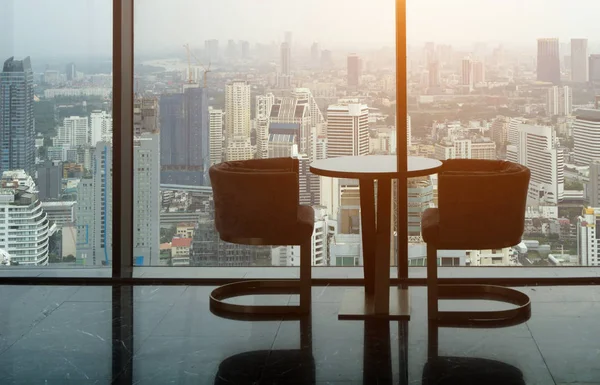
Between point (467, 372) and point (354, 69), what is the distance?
2531 mm

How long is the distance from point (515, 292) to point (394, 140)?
132 centimetres

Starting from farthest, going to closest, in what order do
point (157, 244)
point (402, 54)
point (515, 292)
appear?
point (157, 244), point (402, 54), point (515, 292)

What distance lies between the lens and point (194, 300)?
17.6 feet

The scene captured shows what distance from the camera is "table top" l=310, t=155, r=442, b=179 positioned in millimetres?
4758

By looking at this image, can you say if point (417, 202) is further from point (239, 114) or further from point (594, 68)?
point (594, 68)

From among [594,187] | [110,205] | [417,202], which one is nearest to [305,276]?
[417,202]

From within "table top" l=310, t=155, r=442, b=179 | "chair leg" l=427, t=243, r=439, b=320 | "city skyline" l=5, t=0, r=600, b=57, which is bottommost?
"chair leg" l=427, t=243, r=439, b=320

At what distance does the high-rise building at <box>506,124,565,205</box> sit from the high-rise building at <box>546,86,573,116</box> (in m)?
0.14

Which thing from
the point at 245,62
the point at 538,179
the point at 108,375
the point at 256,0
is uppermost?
the point at 256,0

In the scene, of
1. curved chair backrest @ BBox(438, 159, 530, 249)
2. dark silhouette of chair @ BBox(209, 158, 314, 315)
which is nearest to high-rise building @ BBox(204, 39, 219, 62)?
dark silhouette of chair @ BBox(209, 158, 314, 315)

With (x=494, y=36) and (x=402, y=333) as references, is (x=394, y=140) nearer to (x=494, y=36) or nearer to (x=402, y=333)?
(x=494, y=36)

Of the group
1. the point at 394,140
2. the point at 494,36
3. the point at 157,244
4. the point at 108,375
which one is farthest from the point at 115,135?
the point at 494,36

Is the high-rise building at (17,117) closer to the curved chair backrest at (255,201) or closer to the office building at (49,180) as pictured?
the office building at (49,180)

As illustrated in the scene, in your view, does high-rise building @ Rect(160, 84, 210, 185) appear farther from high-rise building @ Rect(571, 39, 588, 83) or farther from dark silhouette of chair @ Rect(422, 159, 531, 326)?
high-rise building @ Rect(571, 39, 588, 83)
